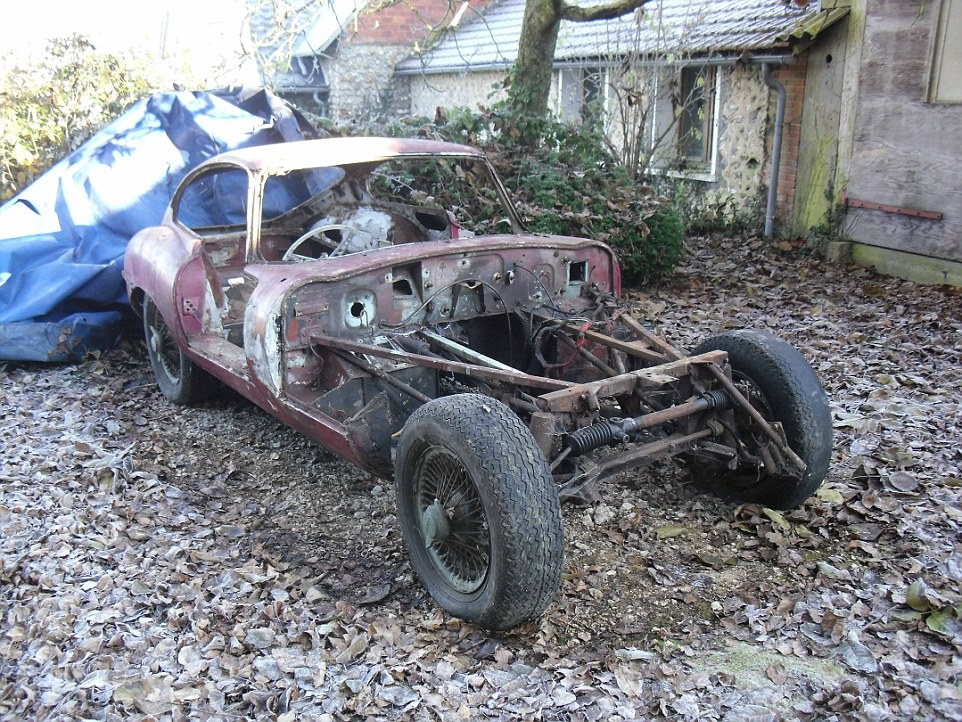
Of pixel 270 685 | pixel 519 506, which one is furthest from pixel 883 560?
pixel 270 685

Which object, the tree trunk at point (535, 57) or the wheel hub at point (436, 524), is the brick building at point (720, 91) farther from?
the wheel hub at point (436, 524)

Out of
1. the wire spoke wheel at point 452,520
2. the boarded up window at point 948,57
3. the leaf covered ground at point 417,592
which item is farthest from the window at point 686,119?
the wire spoke wheel at point 452,520

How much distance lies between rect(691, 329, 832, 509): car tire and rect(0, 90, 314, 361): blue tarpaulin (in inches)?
210

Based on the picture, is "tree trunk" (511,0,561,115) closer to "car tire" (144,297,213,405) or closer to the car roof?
the car roof

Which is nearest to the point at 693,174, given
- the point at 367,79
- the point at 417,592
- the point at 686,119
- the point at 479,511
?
the point at 686,119

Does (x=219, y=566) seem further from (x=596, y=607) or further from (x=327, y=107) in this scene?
(x=327, y=107)

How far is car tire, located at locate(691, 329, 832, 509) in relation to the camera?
413cm

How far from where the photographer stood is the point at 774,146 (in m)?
10.6

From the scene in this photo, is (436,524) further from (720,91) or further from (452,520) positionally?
(720,91)

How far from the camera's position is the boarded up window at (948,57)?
8.22 metres

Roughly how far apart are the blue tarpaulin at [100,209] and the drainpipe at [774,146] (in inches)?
221

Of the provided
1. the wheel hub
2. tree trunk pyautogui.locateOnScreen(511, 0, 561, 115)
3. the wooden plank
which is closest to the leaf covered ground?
the wheel hub

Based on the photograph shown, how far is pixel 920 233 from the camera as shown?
8.79 meters

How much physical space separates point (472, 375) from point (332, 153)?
207 cm
